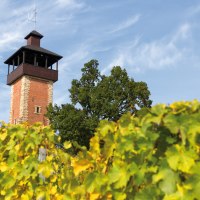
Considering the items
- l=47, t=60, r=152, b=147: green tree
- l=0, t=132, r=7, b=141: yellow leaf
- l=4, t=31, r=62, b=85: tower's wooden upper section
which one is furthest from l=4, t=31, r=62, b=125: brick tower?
l=0, t=132, r=7, b=141: yellow leaf

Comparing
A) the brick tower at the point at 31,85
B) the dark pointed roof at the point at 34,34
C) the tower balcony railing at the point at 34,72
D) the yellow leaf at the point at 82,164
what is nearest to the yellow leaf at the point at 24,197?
the yellow leaf at the point at 82,164

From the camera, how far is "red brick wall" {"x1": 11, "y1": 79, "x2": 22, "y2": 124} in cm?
3214

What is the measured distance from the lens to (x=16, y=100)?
32.7 m

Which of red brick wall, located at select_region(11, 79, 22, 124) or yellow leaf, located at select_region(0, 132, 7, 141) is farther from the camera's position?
red brick wall, located at select_region(11, 79, 22, 124)

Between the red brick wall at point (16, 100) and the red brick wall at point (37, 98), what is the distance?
114 centimetres

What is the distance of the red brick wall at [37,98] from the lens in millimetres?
31391

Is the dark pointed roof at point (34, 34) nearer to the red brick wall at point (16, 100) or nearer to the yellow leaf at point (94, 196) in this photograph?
the red brick wall at point (16, 100)

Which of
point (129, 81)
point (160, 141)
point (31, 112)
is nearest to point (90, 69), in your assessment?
point (129, 81)

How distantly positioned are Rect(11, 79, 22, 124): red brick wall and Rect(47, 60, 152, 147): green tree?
654 centimetres

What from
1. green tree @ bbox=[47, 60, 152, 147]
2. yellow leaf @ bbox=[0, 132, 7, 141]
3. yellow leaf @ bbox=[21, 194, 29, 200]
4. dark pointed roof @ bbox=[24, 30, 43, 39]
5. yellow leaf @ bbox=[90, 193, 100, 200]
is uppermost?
dark pointed roof @ bbox=[24, 30, 43, 39]

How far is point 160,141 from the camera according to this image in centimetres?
187

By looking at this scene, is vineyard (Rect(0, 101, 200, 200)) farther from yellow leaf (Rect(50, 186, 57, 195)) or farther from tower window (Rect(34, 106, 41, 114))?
tower window (Rect(34, 106, 41, 114))

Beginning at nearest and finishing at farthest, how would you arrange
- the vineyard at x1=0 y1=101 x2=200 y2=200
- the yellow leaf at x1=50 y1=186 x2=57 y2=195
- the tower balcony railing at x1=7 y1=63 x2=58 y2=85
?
the vineyard at x1=0 y1=101 x2=200 y2=200 < the yellow leaf at x1=50 y1=186 x2=57 y2=195 < the tower balcony railing at x1=7 y1=63 x2=58 y2=85

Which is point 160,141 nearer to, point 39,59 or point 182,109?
point 182,109
